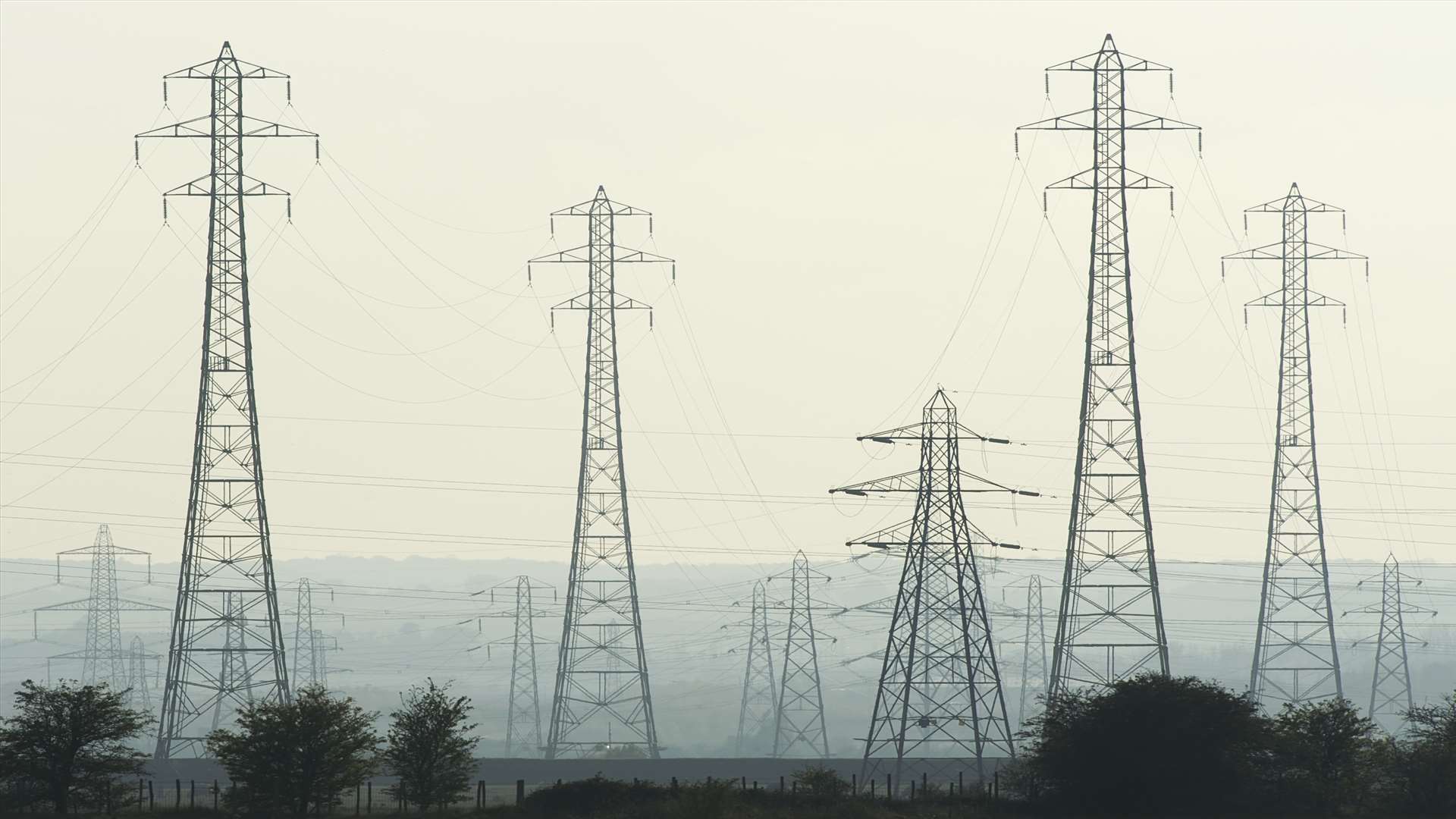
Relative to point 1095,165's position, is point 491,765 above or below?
below

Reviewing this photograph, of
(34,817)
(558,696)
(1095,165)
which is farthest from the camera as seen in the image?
(558,696)

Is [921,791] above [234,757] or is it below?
below

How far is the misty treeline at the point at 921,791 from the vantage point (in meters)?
67.5

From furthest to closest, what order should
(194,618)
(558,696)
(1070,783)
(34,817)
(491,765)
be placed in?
(558,696) < (491,765) < (194,618) < (1070,783) < (34,817)

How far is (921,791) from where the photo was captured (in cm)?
7406

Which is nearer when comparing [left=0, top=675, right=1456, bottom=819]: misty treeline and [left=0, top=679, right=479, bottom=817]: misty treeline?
[left=0, top=679, right=479, bottom=817]: misty treeline

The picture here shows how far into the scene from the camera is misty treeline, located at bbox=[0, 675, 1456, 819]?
6750cm

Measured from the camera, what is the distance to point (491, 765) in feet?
312

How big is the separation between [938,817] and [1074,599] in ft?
50.8

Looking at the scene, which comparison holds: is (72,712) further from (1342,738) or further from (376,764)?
(1342,738)

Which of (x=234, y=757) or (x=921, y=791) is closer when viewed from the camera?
(x=234, y=757)

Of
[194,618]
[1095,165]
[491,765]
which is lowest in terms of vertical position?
[491,765]

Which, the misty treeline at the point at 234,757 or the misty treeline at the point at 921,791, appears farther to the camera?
the misty treeline at the point at 921,791

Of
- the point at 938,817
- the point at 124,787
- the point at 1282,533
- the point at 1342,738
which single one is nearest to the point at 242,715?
the point at 124,787
